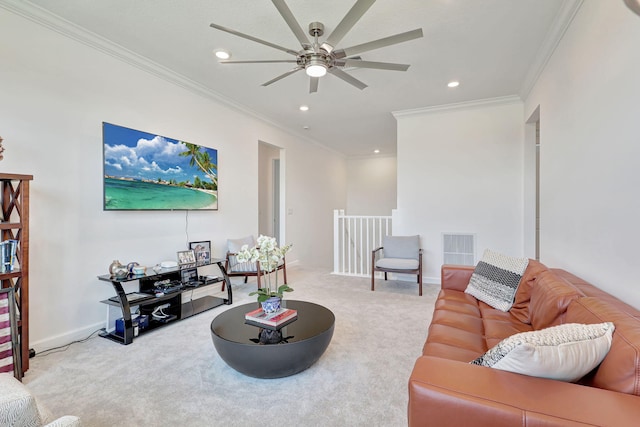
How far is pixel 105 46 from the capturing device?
283 centimetres

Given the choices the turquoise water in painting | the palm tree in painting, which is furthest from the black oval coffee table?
the palm tree in painting

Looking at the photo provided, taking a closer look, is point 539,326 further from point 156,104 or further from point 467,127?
point 156,104

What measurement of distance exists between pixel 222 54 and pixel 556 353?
11.3 feet

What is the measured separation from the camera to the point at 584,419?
0.85m

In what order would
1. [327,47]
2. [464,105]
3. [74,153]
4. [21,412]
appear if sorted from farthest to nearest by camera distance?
[464,105] → [74,153] → [327,47] → [21,412]

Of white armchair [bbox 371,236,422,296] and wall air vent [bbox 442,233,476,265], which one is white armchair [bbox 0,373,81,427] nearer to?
white armchair [bbox 371,236,422,296]

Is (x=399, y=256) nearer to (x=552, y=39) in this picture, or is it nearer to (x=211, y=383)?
(x=552, y=39)

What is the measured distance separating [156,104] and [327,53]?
2.18m

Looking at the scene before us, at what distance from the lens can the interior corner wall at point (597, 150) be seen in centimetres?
156

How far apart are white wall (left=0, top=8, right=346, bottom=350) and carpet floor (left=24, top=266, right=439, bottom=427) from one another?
1.71 ft

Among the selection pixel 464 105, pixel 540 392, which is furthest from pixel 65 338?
pixel 464 105

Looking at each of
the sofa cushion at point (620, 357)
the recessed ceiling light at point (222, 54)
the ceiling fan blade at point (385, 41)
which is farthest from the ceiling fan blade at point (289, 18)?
the sofa cushion at point (620, 357)

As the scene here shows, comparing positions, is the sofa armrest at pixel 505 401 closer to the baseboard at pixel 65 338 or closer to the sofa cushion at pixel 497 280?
the sofa cushion at pixel 497 280

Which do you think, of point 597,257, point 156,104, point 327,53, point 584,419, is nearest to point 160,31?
point 156,104
